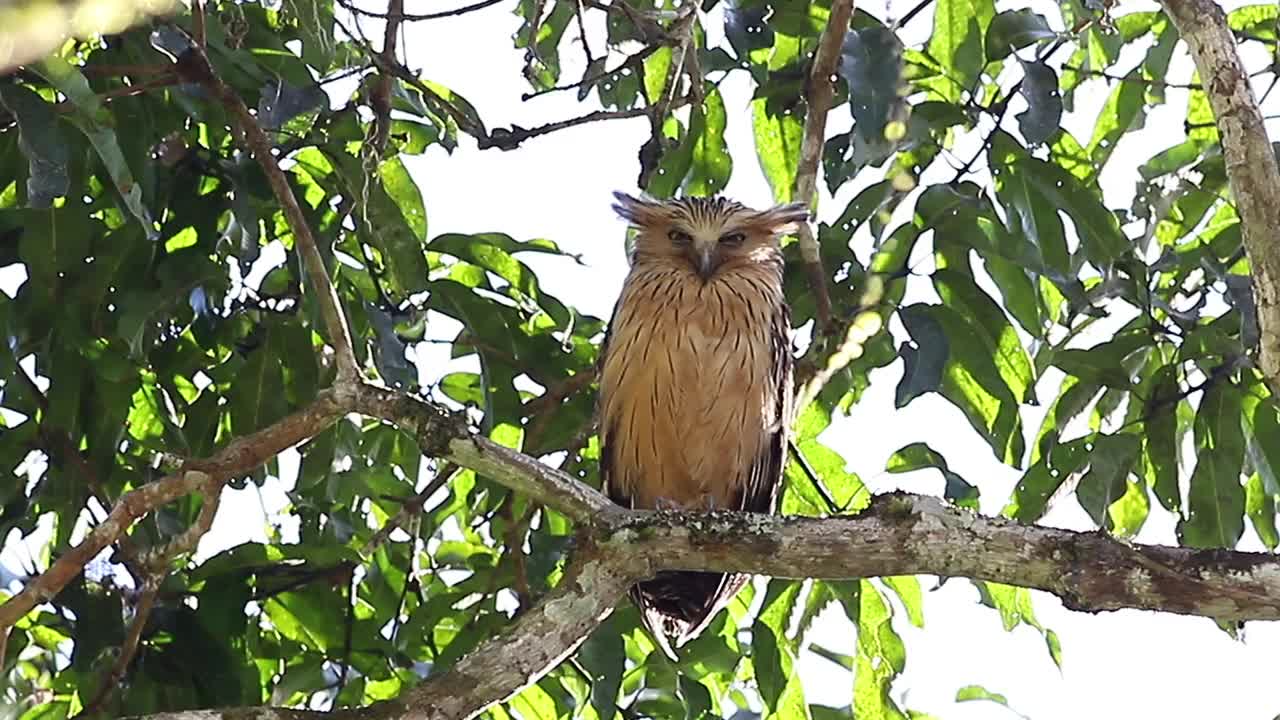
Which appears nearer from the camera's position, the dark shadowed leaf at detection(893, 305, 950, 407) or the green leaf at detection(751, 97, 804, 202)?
the dark shadowed leaf at detection(893, 305, 950, 407)

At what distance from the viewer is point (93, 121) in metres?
3.21

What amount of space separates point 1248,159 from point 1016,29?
2.90 feet

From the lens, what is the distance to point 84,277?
13.3 feet

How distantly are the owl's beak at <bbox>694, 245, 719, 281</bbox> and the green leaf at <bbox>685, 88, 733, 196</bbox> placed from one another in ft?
2.25

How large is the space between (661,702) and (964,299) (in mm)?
1310

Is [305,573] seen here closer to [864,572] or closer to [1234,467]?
[864,572]

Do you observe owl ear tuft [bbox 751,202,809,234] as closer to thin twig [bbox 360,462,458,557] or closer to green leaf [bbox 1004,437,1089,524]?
green leaf [bbox 1004,437,1089,524]

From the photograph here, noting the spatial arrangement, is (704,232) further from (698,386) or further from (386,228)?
(386,228)

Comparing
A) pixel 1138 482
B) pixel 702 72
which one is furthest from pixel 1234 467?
pixel 702 72

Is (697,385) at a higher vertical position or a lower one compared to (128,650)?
higher

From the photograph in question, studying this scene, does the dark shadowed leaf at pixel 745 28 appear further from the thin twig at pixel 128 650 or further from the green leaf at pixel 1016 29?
the thin twig at pixel 128 650

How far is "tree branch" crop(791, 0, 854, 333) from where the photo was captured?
13.9 feet

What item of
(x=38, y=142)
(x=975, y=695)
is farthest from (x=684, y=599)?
(x=38, y=142)

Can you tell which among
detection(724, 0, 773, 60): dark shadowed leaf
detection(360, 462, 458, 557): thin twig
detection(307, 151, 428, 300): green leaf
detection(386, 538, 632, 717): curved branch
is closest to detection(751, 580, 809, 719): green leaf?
detection(360, 462, 458, 557): thin twig
